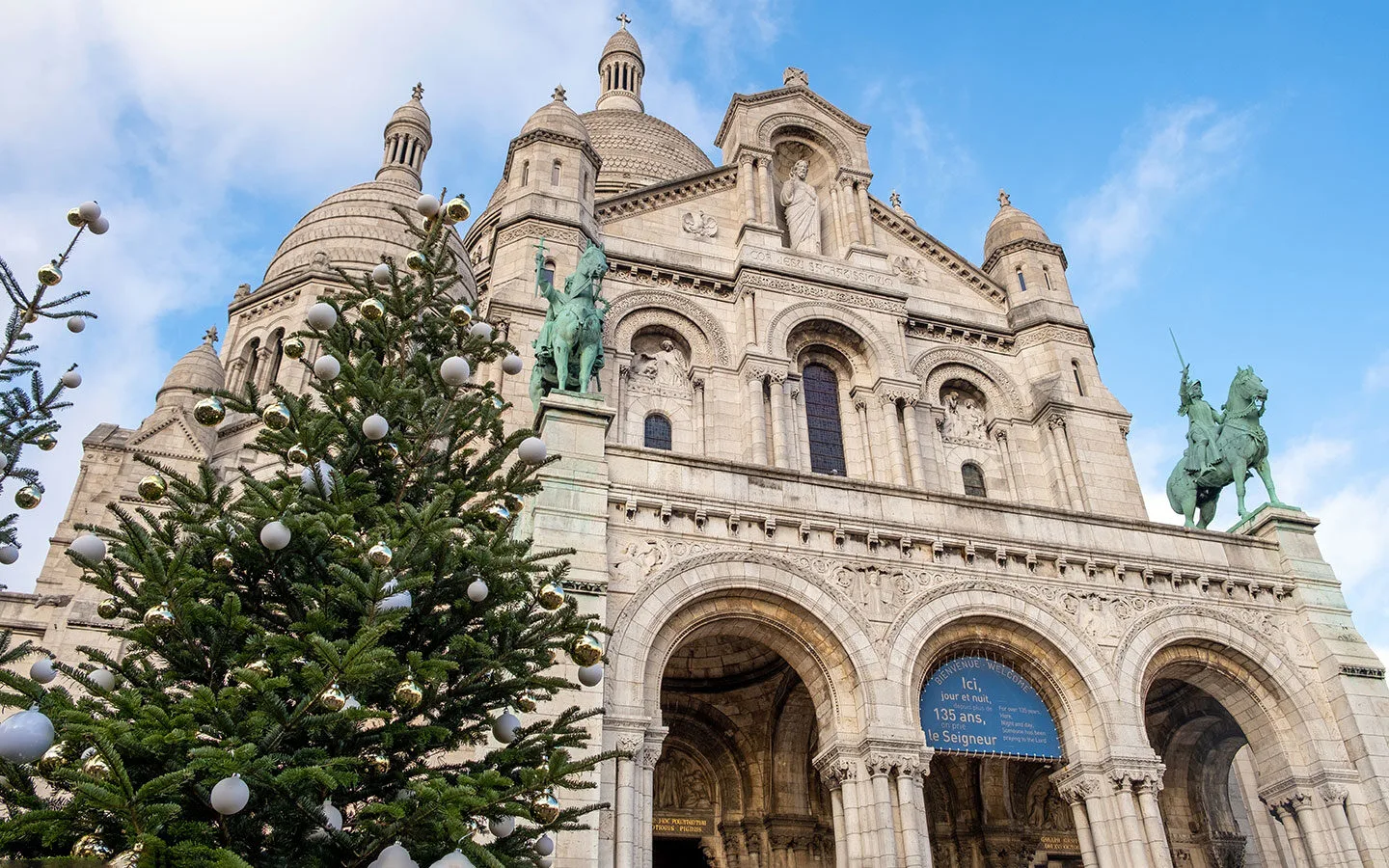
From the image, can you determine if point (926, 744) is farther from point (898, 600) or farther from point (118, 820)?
point (118, 820)

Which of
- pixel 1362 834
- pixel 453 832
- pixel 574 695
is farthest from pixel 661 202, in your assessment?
pixel 453 832

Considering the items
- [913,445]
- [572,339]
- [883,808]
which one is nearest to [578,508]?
[572,339]

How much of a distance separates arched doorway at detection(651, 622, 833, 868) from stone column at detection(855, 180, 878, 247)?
12.2 meters

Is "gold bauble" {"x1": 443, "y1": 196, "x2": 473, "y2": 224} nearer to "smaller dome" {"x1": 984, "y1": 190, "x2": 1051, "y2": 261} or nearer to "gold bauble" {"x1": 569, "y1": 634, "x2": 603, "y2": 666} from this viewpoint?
"gold bauble" {"x1": 569, "y1": 634, "x2": 603, "y2": 666}

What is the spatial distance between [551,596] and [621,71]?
163ft

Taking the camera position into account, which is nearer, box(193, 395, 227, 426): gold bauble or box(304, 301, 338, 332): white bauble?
box(193, 395, 227, 426): gold bauble

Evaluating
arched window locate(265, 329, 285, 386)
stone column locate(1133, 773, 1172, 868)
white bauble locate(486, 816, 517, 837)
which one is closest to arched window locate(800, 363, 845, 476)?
stone column locate(1133, 773, 1172, 868)

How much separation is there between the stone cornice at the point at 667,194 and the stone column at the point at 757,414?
214 inches

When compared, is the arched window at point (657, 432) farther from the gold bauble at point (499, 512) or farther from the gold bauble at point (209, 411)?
the gold bauble at point (209, 411)

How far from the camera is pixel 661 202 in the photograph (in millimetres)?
24500

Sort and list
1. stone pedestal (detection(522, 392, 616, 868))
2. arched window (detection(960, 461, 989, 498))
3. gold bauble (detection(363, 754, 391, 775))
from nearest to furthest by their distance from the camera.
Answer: gold bauble (detection(363, 754, 391, 775)), stone pedestal (detection(522, 392, 616, 868)), arched window (detection(960, 461, 989, 498))

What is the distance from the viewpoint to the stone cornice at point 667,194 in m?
23.8

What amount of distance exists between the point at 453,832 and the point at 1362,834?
14305mm

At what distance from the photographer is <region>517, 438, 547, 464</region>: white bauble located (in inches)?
344
